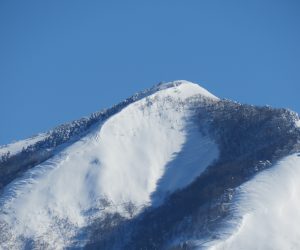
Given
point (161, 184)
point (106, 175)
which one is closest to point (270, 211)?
point (161, 184)

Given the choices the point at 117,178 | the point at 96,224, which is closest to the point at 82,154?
the point at 117,178

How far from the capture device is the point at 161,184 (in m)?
177

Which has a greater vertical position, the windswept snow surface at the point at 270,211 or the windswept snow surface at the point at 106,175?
the windswept snow surface at the point at 106,175

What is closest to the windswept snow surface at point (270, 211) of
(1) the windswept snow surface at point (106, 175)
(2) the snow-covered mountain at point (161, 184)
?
(2) the snow-covered mountain at point (161, 184)

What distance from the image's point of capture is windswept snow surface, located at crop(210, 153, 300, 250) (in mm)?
139500

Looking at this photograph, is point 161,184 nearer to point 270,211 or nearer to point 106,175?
point 106,175

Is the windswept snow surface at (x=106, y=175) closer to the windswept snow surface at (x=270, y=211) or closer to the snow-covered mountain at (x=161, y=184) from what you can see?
the snow-covered mountain at (x=161, y=184)

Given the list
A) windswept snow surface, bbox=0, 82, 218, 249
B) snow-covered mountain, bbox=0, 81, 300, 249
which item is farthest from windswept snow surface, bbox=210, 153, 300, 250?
windswept snow surface, bbox=0, 82, 218, 249

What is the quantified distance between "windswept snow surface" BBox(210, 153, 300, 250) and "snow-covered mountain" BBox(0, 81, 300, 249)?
6.4 inches

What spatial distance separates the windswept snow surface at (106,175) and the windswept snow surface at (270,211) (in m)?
22.5

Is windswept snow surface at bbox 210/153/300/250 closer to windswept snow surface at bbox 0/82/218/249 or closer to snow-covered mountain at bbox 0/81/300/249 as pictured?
snow-covered mountain at bbox 0/81/300/249

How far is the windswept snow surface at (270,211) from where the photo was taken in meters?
140

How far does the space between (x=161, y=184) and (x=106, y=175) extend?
10.6 meters

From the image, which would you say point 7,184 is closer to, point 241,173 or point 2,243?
point 2,243
